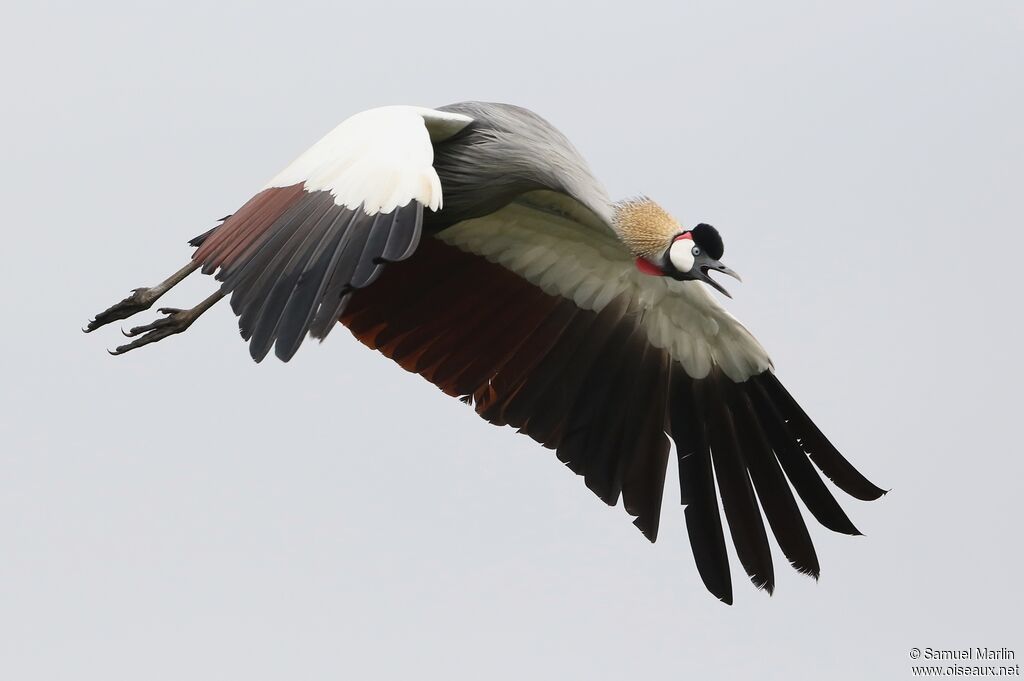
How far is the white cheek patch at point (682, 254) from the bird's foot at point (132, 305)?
9.82 feet

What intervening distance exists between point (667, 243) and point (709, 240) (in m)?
0.30

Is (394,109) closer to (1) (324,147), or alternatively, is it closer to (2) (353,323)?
(1) (324,147)

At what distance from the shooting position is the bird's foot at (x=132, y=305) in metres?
10.2

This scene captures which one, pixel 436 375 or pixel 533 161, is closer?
pixel 533 161

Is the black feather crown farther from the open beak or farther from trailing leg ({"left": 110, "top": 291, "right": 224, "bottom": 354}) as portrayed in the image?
trailing leg ({"left": 110, "top": 291, "right": 224, "bottom": 354})

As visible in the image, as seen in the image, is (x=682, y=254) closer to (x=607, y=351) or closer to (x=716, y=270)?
(x=716, y=270)

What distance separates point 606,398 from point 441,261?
4.35 feet

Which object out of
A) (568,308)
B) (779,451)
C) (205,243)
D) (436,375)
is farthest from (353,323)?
(779,451)

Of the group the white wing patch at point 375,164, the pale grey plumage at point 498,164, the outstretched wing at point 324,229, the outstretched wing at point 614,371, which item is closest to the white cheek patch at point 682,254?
the pale grey plumage at point 498,164

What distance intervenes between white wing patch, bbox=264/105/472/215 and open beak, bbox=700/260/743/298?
5.82ft

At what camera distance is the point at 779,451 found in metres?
10.6

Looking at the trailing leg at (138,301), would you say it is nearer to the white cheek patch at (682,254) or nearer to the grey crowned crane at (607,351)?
the grey crowned crane at (607,351)

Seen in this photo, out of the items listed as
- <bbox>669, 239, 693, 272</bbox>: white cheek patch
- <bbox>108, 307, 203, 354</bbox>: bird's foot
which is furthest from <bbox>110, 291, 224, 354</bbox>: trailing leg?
<bbox>669, 239, 693, 272</bbox>: white cheek patch

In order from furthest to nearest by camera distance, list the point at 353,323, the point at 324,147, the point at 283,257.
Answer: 1. the point at 353,323
2. the point at 324,147
3. the point at 283,257
